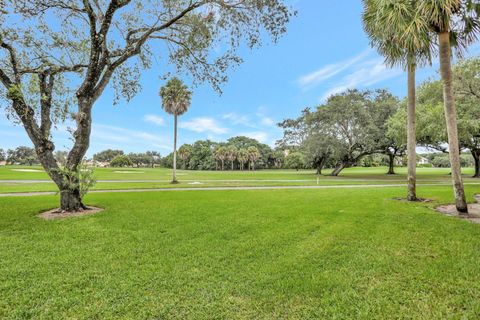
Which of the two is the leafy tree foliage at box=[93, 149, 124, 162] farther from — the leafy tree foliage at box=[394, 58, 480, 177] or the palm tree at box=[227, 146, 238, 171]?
the leafy tree foliage at box=[394, 58, 480, 177]

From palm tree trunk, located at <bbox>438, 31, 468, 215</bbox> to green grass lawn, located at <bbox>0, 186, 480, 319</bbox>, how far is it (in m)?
1.06

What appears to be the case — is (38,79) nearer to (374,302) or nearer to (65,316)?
(65,316)

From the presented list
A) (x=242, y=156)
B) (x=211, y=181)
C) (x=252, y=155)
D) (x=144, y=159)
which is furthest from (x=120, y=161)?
(x=211, y=181)

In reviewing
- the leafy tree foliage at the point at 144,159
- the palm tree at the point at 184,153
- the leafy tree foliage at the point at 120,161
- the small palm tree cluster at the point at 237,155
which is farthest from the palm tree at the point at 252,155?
the leafy tree foliage at the point at 144,159

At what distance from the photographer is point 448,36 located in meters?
7.66

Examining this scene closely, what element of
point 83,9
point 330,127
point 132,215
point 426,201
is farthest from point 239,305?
point 330,127

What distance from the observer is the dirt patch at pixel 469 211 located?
7.35 metres

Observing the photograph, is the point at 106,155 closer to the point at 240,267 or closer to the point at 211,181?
the point at 211,181

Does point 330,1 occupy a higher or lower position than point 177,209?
higher

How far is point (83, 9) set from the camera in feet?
27.0

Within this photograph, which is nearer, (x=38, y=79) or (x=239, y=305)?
(x=239, y=305)

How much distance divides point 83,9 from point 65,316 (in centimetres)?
912

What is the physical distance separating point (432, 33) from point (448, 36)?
0.73 meters

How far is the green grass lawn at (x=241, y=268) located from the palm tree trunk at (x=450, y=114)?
1.06 meters
